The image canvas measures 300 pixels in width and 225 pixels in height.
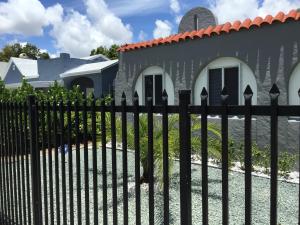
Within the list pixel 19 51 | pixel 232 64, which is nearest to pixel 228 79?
pixel 232 64

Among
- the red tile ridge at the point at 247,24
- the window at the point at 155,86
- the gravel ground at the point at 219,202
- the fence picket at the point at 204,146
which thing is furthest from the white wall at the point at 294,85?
the fence picket at the point at 204,146

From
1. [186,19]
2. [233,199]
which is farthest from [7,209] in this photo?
[186,19]

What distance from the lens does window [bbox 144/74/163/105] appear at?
38.3 feet

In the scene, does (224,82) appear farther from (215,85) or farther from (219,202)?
(219,202)

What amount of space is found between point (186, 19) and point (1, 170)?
1106 centimetres

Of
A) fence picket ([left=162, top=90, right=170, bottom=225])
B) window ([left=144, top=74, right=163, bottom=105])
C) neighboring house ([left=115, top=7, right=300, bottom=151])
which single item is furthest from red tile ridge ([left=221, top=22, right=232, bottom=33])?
fence picket ([left=162, top=90, right=170, bottom=225])

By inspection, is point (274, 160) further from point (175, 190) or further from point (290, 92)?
point (290, 92)

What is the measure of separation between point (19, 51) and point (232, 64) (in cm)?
5980

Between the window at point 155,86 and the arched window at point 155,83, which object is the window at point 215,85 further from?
the window at point 155,86

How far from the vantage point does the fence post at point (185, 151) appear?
227cm

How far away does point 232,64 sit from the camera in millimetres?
9609

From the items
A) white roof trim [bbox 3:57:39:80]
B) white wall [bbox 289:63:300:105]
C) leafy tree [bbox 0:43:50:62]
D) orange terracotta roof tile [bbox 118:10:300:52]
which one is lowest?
white wall [bbox 289:63:300:105]

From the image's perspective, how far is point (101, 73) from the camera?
62.1ft

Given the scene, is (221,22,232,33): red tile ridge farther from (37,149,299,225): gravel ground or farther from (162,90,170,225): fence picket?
(162,90,170,225): fence picket
